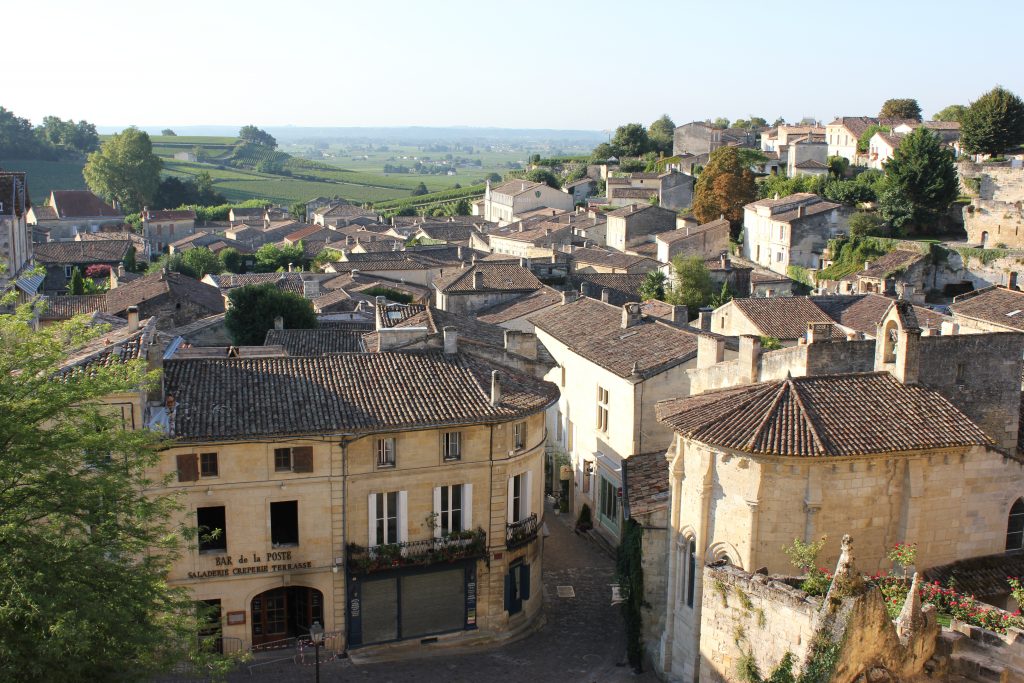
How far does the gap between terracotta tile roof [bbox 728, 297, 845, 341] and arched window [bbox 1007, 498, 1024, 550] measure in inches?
1076

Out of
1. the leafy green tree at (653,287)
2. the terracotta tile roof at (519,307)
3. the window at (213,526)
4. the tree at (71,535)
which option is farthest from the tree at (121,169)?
the tree at (71,535)

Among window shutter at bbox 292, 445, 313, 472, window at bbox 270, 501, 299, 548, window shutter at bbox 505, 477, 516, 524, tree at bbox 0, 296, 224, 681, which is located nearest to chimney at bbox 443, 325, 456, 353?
window shutter at bbox 505, 477, 516, 524

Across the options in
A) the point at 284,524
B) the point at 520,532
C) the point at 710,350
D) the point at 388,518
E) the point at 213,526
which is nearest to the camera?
the point at 213,526

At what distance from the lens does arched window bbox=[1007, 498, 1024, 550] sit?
26750 mm

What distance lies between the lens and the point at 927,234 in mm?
83625

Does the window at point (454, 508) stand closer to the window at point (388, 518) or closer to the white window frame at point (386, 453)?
the window at point (388, 518)

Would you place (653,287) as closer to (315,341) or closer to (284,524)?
(315,341)

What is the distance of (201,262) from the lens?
353 feet

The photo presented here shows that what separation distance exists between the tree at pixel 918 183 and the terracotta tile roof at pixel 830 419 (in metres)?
60.0

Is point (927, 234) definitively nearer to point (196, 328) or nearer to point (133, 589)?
point (196, 328)

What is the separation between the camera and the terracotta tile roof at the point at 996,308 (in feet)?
169

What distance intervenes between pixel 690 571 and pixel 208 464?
1331cm

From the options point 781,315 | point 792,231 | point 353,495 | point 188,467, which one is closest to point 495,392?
point 353,495

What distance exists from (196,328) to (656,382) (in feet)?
105
